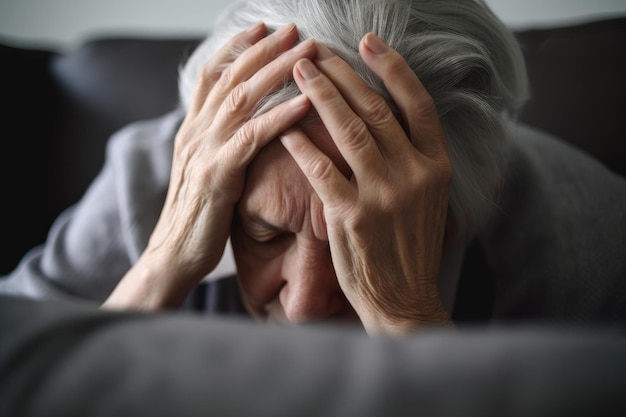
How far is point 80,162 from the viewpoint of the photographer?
4.71 feet

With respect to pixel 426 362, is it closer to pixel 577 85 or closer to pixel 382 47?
pixel 382 47

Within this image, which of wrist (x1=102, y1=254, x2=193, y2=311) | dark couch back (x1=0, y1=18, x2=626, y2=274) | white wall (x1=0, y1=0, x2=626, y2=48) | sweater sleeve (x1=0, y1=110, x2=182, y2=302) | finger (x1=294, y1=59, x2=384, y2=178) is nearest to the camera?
finger (x1=294, y1=59, x2=384, y2=178)

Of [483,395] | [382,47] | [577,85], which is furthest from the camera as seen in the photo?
[577,85]

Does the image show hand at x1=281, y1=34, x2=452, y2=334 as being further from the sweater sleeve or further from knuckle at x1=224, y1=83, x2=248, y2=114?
the sweater sleeve

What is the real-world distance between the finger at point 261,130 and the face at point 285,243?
0.02 m

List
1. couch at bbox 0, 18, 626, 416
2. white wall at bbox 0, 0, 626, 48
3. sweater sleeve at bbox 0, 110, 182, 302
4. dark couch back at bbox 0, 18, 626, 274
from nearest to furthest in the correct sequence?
1. couch at bbox 0, 18, 626, 416
2. sweater sleeve at bbox 0, 110, 182, 302
3. dark couch back at bbox 0, 18, 626, 274
4. white wall at bbox 0, 0, 626, 48

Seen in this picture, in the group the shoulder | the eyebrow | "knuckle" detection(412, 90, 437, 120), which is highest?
"knuckle" detection(412, 90, 437, 120)

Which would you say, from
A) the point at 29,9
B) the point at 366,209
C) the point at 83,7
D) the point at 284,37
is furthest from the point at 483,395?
the point at 29,9

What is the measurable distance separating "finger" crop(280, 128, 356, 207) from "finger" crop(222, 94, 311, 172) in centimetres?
2

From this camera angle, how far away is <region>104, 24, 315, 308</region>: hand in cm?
62

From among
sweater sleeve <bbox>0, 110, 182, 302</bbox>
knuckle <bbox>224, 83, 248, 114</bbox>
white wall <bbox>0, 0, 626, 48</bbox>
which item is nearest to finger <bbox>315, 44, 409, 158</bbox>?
knuckle <bbox>224, 83, 248, 114</bbox>

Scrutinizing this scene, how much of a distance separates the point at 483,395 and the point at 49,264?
967mm

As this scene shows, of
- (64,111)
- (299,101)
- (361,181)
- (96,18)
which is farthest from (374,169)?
(96,18)

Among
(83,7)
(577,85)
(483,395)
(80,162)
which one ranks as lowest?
(577,85)
